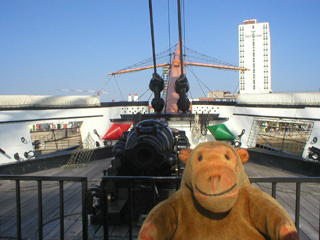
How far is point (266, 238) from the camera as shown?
1.59m

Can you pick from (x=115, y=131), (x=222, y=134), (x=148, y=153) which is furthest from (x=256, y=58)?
(x=148, y=153)

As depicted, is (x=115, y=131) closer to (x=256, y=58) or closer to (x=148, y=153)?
(x=148, y=153)

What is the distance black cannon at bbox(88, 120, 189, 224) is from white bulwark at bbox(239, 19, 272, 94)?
225ft

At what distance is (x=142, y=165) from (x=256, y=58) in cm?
7471

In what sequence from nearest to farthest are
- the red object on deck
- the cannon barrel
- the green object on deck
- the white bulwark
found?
the cannon barrel
the green object on deck
the red object on deck
the white bulwark

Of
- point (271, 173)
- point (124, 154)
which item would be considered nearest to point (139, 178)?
point (124, 154)

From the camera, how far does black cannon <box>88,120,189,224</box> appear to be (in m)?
3.90

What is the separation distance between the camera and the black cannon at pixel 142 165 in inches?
153

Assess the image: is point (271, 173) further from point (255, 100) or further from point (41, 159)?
point (41, 159)

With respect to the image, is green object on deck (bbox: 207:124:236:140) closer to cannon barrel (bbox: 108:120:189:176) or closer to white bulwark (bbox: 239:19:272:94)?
cannon barrel (bbox: 108:120:189:176)

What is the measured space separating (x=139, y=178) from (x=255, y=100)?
9.89 metres

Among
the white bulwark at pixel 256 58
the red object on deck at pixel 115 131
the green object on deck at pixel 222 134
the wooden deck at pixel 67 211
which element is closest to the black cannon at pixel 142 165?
the wooden deck at pixel 67 211

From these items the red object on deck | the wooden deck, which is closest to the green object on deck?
the red object on deck

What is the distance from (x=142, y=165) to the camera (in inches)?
156
